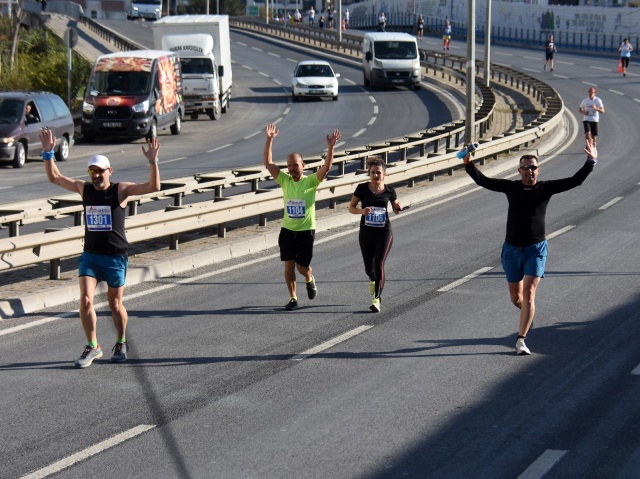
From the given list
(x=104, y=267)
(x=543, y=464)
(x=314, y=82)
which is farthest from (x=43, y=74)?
(x=543, y=464)

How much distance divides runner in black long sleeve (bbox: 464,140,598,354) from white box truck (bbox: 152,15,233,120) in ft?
106

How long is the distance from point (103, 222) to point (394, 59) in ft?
147

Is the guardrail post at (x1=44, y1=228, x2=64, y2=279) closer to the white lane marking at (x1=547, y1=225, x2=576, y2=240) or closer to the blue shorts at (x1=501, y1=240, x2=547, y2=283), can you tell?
the blue shorts at (x1=501, y1=240, x2=547, y2=283)

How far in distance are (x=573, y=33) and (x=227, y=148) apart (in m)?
52.0

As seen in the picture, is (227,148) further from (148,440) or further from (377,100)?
(148,440)

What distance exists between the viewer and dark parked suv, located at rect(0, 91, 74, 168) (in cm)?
2891

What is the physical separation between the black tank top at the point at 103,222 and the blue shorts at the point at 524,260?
342 centimetres

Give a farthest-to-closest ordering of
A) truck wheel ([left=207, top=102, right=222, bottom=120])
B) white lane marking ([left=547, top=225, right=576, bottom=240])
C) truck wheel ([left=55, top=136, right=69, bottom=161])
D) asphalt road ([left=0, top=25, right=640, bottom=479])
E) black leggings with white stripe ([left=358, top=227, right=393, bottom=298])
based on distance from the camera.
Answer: truck wheel ([left=207, top=102, right=222, bottom=120]) → truck wheel ([left=55, top=136, right=69, bottom=161]) → white lane marking ([left=547, top=225, right=576, bottom=240]) → black leggings with white stripe ([left=358, top=227, right=393, bottom=298]) → asphalt road ([left=0, top=25, right=640, bottom=479])

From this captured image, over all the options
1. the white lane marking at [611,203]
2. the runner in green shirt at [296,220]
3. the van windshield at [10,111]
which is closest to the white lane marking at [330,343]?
the runner in green shirt at [296,220]

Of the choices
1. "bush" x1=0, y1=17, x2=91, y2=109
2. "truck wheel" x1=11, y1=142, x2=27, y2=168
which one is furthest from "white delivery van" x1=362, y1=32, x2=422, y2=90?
"truck wheel" x1=11, y1=142, x2=27, y2=168

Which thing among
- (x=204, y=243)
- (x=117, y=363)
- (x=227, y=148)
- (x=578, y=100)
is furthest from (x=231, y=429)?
(x=578, y=100)

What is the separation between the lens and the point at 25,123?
95.6 ft

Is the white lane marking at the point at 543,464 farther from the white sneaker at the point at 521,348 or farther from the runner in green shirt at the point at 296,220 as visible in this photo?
the runner in green shirt at the point at 296,220

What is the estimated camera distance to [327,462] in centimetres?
748
